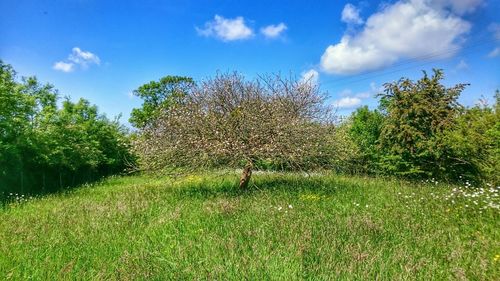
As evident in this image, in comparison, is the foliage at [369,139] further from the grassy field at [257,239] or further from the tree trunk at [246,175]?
the grassy field at [257,239]

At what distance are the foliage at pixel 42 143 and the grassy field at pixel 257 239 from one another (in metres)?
3.57

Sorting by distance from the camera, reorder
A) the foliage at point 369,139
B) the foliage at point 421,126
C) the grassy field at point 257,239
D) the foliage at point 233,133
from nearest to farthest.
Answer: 1. the grassy field at point 257,239
2. the foliage at point 233,133
3. the foliage at point 421,126
4. the foliage at point 369,139

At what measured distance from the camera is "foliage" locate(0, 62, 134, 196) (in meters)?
13.5

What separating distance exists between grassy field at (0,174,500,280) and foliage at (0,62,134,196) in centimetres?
357

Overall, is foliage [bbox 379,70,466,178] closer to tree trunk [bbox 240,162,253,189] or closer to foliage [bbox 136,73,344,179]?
foliage [bbox 136,73,344,179]

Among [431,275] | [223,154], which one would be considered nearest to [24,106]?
[223,154]

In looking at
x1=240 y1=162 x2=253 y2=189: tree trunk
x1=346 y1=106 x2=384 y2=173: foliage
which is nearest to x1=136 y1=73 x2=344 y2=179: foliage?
x1=240 y1=162 x2=253 y2=189: tree trunk

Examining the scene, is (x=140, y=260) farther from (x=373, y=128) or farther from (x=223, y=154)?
(x=373, y=128)

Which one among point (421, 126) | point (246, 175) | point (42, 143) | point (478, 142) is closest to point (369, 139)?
point (421, 126)

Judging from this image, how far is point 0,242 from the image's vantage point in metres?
7.12

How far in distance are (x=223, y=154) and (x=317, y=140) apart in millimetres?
3472

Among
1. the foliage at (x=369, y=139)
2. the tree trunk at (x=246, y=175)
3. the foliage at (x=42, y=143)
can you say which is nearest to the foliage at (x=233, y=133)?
the tree trunk at (x=246, y=175)

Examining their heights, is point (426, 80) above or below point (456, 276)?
above

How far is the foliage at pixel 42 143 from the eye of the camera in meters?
13.5
